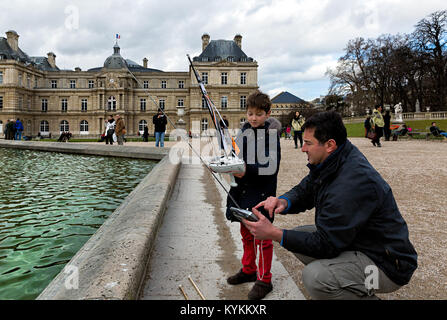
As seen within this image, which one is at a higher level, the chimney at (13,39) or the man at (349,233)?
the chimney at (13,39)

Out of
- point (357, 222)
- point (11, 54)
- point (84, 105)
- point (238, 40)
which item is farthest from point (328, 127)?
point (11, 54)

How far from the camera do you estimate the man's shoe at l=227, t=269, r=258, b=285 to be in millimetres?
2346

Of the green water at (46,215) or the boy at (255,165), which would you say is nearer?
the boy at (255,165)

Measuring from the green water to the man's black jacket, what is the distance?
225 centimetres

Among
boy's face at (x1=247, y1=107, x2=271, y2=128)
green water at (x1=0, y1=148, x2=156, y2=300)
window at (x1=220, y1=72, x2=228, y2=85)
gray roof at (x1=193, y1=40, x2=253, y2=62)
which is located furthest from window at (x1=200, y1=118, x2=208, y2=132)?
boy's face at (x1=247, y1=107, x2=271, y2=128)

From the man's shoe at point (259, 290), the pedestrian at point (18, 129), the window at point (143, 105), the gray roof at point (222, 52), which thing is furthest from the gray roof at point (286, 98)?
the man's shoe at point (259, 290)

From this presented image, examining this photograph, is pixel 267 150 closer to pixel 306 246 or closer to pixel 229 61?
pixel 306 246

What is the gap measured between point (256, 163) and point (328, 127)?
0.67 m

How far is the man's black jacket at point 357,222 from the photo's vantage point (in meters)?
1.65

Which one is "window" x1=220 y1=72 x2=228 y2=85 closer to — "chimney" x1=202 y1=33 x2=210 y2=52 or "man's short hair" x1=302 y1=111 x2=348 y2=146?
"chimney" x1=202 y1=33 x2=210 y2=52

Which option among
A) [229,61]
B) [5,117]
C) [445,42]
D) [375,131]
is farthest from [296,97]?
[375,131]

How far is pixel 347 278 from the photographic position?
5.73 feet

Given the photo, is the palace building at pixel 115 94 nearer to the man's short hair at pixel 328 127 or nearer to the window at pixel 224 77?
the window at pixel 224 77

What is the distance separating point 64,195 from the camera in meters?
5.57
